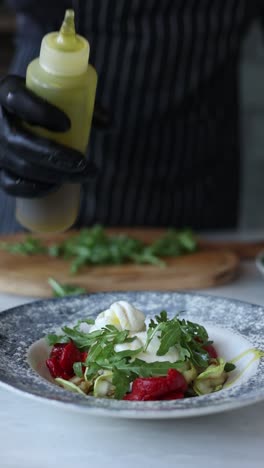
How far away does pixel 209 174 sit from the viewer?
2104 mm

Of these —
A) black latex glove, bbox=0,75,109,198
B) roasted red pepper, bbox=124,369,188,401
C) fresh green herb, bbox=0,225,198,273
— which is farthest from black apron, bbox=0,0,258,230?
roasted red pepper, bbox=124,369,188,401

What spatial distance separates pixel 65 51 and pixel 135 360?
0.39 m

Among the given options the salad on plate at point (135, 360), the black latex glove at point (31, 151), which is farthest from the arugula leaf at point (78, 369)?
the black latex glove at point (31, 151)

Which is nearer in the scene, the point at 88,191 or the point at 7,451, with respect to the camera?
the point at 7,451

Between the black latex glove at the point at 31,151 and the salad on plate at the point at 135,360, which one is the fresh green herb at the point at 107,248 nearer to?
the black latex glove at the point at 31,151

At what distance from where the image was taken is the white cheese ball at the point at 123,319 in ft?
3.38

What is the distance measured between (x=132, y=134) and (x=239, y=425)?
1117 millimetres

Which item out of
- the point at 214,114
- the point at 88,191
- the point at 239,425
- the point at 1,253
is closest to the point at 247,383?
the point at 239,425

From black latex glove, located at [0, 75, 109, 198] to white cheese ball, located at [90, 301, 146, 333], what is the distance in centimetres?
21

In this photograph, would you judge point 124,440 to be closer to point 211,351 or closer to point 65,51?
point 211,351

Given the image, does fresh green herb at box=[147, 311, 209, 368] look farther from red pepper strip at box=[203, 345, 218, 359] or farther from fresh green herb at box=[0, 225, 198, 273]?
fresh green herb at box=[0, 225, 198, 273]

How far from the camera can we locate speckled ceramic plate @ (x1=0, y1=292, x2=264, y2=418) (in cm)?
84

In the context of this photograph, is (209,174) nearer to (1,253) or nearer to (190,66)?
(190,66)

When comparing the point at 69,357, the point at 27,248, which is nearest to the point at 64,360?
the point at 69,357
